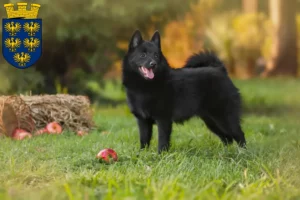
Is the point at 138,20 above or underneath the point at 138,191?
above

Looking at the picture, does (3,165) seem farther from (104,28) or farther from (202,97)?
(104,28)

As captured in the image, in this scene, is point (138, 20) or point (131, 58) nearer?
point (131, 58)

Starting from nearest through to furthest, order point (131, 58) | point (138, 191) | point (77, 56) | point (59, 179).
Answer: point (138, 191) → point (59, 179) → point (131, 58) → point (77, 56)

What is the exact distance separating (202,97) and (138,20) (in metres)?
5.57

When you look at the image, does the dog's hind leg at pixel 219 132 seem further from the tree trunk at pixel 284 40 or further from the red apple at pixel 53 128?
the tree trunk at pixel 284 40

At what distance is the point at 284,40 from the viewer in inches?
670

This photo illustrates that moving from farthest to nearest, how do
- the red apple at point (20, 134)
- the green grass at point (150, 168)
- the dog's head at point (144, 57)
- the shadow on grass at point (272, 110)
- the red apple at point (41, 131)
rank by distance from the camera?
the shadow on grass at point (272, 110) → the red apple at point (41, 131) → the red apple at point (20, 134) → the dog's head at point (144, 57) → the green grass at point (150, 168)

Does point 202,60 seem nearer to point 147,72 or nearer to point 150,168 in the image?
point 147,72

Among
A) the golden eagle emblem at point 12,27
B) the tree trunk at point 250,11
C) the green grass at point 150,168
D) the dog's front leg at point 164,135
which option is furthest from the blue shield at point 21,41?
the tree trunk at point 250,11

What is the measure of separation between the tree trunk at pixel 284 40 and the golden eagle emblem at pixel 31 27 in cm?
1213

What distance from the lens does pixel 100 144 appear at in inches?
207

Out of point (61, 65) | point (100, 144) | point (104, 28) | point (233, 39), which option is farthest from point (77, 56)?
point (233, 39)

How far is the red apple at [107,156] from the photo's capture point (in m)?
4.31

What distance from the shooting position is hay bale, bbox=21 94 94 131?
6.38 m
